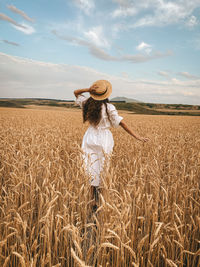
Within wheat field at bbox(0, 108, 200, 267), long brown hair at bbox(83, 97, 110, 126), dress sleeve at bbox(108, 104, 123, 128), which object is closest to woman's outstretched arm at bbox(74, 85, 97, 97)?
long brown hair at bbox(83, 97, 110, 126)

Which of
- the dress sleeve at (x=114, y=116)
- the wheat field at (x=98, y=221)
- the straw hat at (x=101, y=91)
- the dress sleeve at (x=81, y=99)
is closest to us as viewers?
the wheat field at (x=98, y=221)

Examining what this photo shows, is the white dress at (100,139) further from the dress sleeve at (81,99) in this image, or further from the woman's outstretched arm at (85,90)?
the woman's outstretched arm at (85,90)

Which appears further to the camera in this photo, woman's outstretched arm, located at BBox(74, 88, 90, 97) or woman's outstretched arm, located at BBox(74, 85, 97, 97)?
woman's outstretched arm, located at BBox(74, 88, 90, 97)

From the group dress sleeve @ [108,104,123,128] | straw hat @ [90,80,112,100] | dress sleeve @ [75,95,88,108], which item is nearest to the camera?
straw hat @ [90,80,112,100]

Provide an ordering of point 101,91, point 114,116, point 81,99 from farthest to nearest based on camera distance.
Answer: point 81,99
point 114,116
point 101,91

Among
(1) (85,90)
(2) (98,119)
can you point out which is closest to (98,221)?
(2) (98,119)

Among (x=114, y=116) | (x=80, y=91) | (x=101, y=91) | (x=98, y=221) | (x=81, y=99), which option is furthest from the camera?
(x=81, y=99)

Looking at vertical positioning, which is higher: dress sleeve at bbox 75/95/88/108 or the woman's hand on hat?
the woman's hand on hat

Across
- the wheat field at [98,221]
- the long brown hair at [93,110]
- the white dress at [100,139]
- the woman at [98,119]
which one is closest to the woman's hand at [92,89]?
the woman at [98,119]

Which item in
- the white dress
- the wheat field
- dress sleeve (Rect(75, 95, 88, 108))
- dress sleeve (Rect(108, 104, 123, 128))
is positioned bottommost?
the wheat field

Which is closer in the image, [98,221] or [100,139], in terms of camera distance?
[98,221]

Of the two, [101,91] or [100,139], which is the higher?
[101,91]

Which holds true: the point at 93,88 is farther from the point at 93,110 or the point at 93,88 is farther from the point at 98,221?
the point at 98,221

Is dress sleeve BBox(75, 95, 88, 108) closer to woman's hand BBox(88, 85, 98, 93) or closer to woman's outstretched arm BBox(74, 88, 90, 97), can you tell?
woman's outstretched arm BBox(74, 88, 90, 97)
